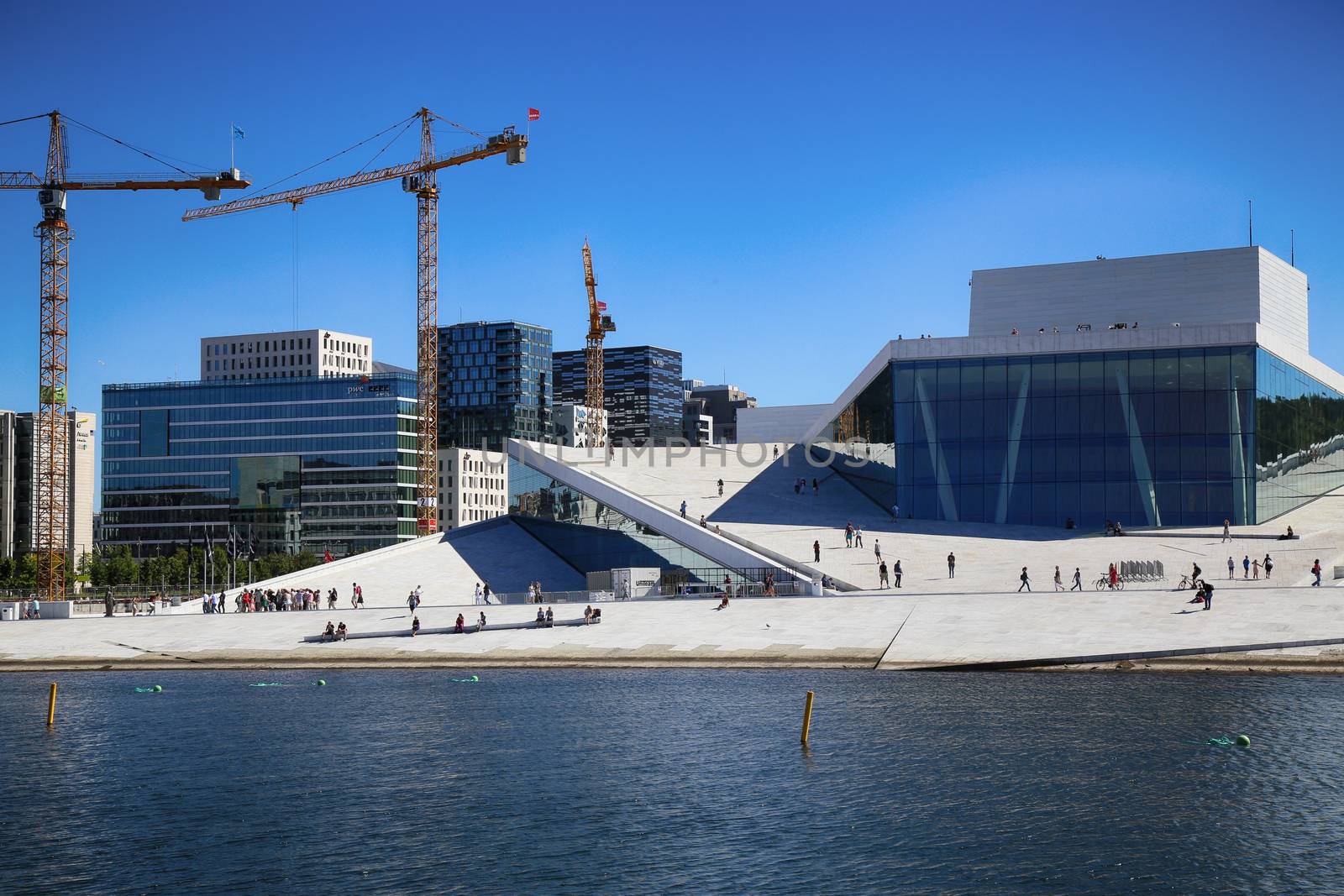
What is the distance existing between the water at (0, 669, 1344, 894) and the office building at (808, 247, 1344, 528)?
30353mm

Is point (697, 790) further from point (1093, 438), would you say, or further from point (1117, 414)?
point (1117, 414)

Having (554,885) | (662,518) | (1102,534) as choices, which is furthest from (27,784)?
(1102,534)

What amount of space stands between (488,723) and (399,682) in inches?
396

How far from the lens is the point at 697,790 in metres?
27.1

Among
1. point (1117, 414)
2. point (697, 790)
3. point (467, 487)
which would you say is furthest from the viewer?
point (467, 487)

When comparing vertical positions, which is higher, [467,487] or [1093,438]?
[467,487]

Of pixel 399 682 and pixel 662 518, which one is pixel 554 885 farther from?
pixel 662 518

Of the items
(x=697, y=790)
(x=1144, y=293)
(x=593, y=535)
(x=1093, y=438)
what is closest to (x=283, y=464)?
(x=593, y=535)

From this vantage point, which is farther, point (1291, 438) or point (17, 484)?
point (17, 484)

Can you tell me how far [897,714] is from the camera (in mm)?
34469

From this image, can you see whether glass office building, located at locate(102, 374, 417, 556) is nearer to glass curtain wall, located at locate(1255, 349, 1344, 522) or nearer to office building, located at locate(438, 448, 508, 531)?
office building, located at locate(438, 448, 508, 531)

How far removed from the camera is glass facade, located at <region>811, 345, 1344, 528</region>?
6781 centimetres

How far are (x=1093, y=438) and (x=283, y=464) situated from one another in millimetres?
117106

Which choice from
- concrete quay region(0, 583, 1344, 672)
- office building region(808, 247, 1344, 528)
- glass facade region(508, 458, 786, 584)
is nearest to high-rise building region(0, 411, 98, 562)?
glass facade region(508, 458, 786, 584)
